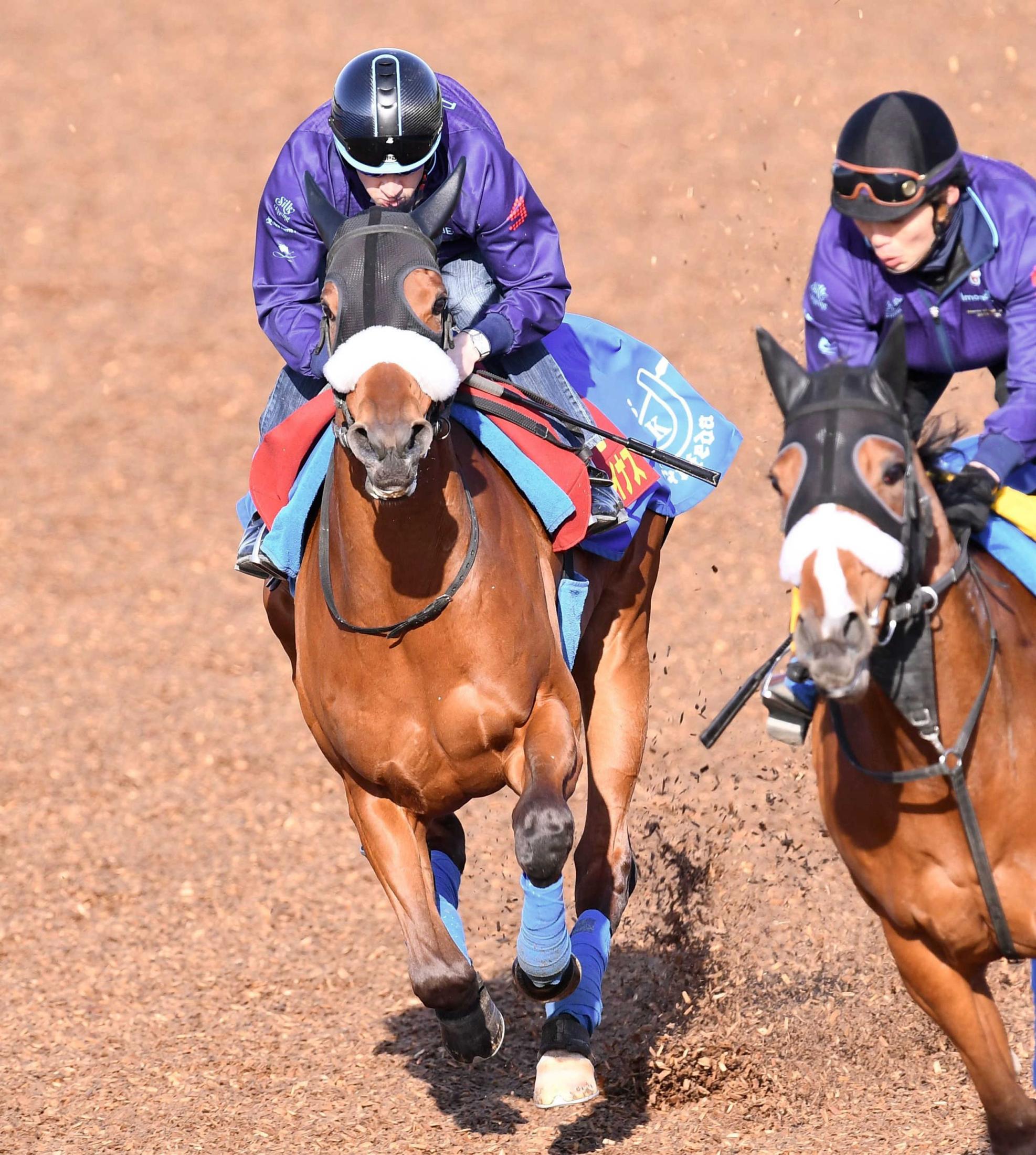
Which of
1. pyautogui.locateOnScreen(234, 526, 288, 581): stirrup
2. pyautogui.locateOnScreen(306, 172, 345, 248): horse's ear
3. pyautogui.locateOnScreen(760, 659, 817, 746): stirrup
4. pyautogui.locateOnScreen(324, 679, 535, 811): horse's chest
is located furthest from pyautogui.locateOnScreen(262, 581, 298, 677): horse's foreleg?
pyautogui.locateOnScreen(760, 659, 817, 746): stirrup

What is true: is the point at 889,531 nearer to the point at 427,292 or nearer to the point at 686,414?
the point at 427,292

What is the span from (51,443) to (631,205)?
544 centimetres

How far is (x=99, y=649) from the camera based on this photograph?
11.0m

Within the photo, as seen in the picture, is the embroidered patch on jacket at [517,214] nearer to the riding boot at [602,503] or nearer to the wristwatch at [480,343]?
the wristwatch at [480,343]

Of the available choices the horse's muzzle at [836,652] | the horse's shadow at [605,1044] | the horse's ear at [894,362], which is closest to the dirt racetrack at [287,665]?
the horse's shadow at [605,1044]

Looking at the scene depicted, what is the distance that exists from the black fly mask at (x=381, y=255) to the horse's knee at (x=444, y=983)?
5.79 ft

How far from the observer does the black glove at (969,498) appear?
3.89 meters

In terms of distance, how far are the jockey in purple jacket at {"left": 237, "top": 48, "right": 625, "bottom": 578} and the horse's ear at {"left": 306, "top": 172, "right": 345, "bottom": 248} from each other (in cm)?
28

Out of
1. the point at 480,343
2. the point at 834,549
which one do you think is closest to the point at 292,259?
the point at 480,343

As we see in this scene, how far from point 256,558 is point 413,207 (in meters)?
1.20

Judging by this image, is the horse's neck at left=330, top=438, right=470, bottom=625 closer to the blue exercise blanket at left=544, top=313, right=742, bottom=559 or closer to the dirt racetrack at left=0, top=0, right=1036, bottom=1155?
the blue exercise blanket at left=544, top=313, right=742, bottom=559

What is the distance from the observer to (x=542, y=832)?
486 cm

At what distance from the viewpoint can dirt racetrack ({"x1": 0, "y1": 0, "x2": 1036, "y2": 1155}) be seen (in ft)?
20.3

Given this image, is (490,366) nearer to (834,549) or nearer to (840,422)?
(840,422)
